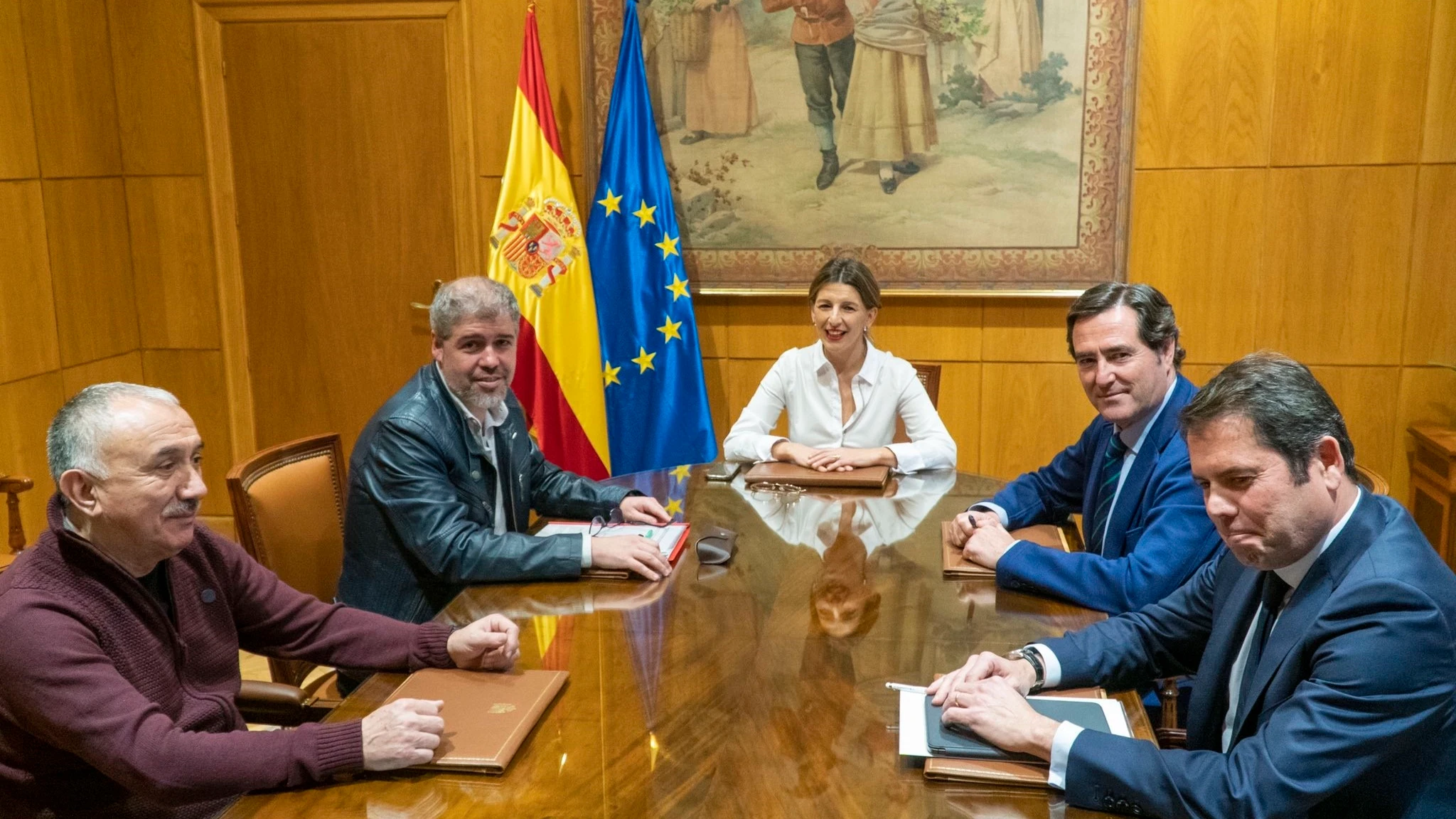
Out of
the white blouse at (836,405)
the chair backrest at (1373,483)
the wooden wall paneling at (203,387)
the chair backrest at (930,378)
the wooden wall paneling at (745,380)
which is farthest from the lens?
the wooden wall paneling at (203,387)

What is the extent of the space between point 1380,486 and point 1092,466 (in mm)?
705

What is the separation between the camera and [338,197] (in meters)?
5.07

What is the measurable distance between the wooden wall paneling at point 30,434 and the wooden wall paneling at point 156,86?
108cm

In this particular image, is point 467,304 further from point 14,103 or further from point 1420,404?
point 1420,404

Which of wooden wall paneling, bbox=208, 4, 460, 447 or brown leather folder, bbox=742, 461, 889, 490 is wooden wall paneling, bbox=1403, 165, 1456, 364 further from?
wooden wall paneling, bbox=208, 4, 460, 447

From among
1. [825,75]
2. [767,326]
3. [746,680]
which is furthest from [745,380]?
[746,680]

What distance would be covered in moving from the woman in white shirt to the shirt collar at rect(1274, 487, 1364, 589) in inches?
75.9

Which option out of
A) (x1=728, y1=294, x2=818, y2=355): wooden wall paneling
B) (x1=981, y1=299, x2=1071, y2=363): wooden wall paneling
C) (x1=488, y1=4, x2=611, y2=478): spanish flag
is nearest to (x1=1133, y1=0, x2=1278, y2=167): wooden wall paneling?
(x1=981, y1=299, x2=1071, y2=363): wooden wall paneling

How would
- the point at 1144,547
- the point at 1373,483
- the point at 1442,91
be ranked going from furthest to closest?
1. the point at 1442,91
2. the point at 1144,547
3. the point at 1373,483

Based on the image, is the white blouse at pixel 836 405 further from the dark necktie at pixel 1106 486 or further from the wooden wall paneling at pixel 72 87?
the wooden wall paneling at pixel 72 87

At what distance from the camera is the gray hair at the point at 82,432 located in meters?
1.75

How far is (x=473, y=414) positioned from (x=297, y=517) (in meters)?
0.51

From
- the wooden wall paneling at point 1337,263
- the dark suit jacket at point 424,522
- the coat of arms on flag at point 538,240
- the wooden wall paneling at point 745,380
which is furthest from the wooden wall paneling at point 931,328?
the dark suit jacket at point 424,522

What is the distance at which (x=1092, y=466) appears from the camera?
9.34ft
